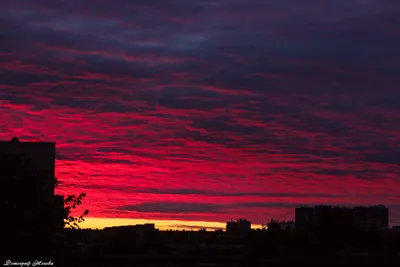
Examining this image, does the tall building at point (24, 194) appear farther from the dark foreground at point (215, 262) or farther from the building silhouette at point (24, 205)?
the dark foreground at point (215, 262)

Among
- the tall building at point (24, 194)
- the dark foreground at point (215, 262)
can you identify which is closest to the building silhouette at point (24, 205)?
the tall building at point (24, 194)

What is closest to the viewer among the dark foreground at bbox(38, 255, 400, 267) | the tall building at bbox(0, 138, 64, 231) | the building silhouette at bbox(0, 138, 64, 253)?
the dark foreground at bbox(38, 255, 400, 267)

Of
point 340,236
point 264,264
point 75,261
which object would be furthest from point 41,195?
point 340,236

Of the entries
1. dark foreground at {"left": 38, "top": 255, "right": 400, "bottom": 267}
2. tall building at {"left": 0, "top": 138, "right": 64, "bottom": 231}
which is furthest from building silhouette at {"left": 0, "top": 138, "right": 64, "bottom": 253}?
dark foreground at {"left": 38, "top": 255, "right": 400, "bottom": 267}

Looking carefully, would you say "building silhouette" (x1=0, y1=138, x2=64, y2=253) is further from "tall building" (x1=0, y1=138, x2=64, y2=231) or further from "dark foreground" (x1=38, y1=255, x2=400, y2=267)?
"dark foreground" (x1=38, y1=255, x2=400, y2=267)

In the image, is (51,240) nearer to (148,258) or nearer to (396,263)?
(148,258)

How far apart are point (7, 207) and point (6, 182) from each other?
188cm

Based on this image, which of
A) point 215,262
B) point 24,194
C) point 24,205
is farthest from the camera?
point 24,194

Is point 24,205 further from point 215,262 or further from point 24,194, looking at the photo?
point 215,262

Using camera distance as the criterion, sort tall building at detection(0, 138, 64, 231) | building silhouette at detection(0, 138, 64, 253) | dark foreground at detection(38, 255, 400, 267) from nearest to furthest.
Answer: dark foreground at detection(38, 255, 400, 267), building silhouette at detection(0, 138, 64, 253), tall building at detection(0, 138, 64, 231)

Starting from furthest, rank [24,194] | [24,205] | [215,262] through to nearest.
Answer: [24,194]
[24,205]
[215,262]

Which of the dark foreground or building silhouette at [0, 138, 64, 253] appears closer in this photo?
the dark foreground

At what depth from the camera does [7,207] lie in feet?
122

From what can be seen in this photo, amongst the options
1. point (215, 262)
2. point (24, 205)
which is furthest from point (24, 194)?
point (215, 262)
